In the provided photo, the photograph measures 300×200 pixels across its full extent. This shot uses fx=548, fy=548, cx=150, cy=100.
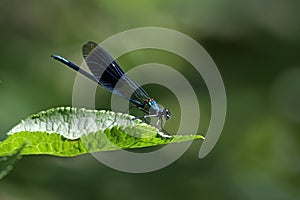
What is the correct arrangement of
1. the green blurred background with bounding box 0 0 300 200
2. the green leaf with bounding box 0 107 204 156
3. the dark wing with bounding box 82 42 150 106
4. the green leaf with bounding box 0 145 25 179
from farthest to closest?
the green blurred background with bounding box 0 0 300 200 → the dark wing with bounding box 82 42 150 106 → the green leaf with bounding box 0 107 204 156 → the green leaf with bounding box 0 145 25 179

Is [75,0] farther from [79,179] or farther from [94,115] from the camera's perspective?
[94,115]

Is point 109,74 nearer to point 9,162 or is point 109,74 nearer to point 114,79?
point 114,79

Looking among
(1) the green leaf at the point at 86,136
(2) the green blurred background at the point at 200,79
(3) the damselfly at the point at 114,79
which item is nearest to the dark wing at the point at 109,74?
(3) the damselfly at the point at 114,79

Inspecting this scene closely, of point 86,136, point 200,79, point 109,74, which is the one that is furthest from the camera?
point 200,79

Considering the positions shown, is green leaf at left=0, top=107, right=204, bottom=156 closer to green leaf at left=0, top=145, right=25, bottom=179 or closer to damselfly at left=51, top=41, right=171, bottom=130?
green leaf at left=0, top=145, right=25, bottom=179

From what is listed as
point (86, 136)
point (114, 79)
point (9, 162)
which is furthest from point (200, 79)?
point (9, 162)

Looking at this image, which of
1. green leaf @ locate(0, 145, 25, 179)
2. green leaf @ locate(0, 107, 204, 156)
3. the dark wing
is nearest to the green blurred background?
the dark wing
